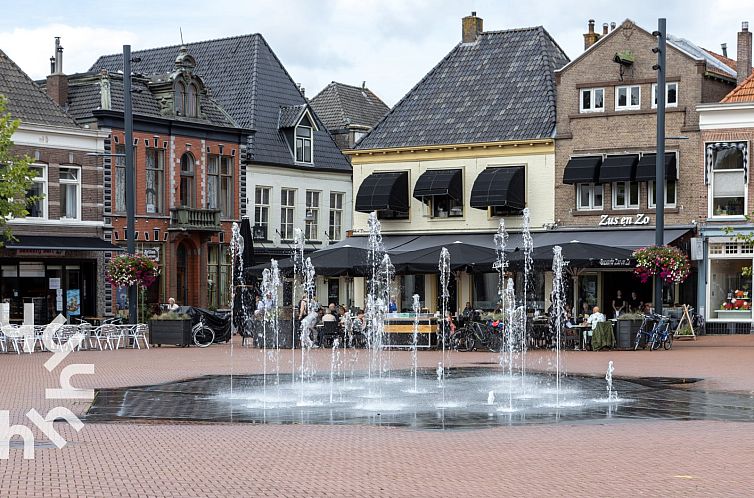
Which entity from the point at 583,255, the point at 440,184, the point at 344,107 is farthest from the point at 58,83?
the point at 583,255

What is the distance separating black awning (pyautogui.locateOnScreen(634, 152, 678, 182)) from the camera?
36.5 m

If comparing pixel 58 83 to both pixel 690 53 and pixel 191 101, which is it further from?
pixel 690 53

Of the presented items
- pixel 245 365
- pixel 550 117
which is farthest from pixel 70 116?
pixel 245 365

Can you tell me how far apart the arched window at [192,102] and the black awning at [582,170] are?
14906 mm

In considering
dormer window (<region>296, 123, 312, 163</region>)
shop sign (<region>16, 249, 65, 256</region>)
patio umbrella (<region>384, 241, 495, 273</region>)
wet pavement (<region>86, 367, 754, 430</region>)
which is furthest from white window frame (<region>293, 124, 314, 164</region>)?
wet pavement (<region>86, 367, 754, 430</region>)

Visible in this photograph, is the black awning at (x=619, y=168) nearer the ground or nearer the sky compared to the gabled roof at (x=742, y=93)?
nearer the ground

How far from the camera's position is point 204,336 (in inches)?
1309

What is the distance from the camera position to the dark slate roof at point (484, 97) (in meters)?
40.5

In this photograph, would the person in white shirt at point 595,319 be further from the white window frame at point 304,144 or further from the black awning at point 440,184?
the white window frame at point 304,144

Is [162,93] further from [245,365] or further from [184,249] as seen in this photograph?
[245,365]

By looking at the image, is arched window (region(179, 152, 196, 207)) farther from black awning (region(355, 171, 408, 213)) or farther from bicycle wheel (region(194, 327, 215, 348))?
bicycle wheel (region(194, 327, 215, 348))

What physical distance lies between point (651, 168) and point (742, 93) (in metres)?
3.47

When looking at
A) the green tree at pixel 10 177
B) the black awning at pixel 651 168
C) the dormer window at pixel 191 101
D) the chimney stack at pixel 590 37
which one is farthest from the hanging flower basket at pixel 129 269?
the chimney stack at pixel 590 37

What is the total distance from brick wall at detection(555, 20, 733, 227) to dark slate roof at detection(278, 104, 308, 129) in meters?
14.3
